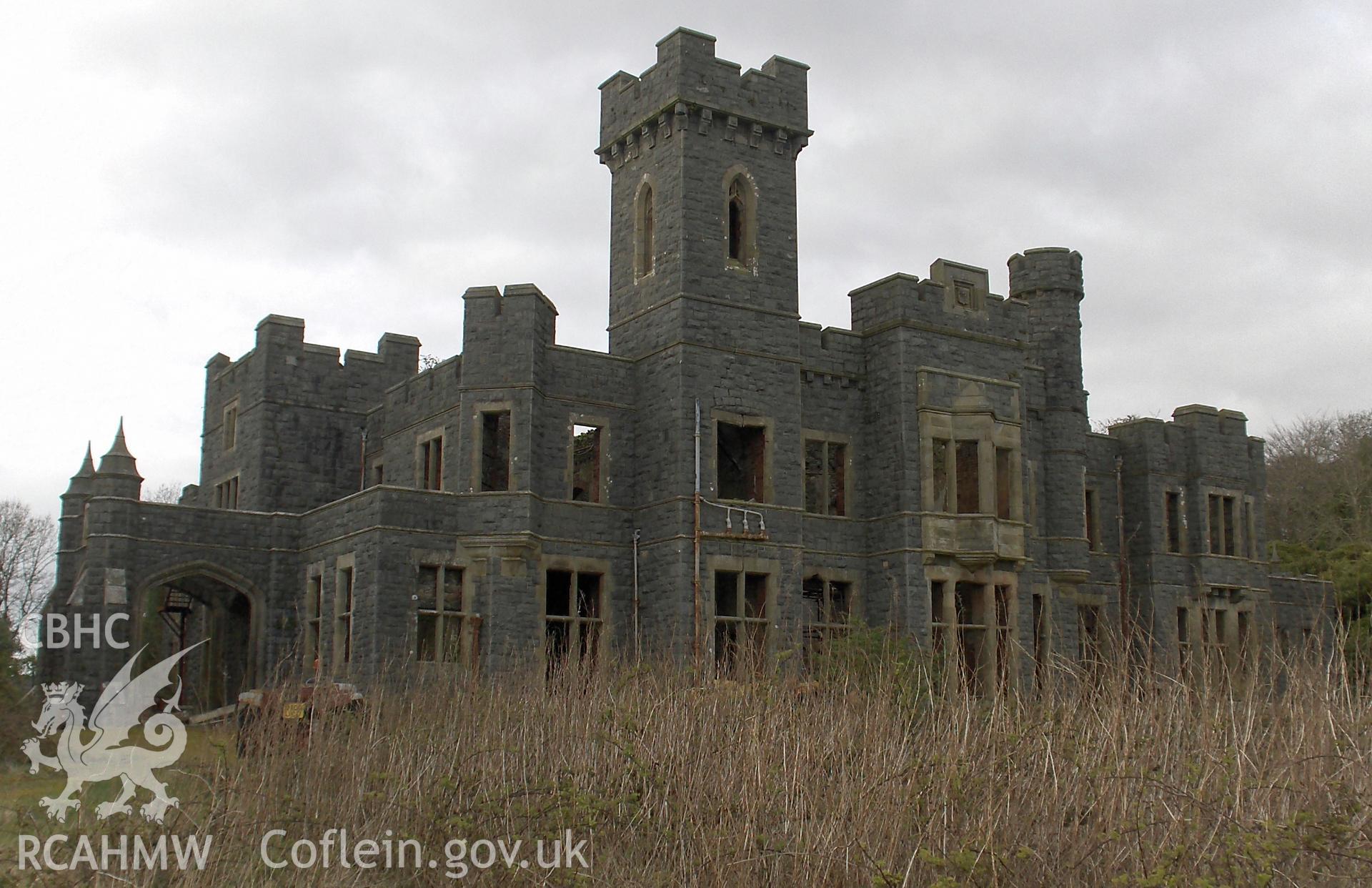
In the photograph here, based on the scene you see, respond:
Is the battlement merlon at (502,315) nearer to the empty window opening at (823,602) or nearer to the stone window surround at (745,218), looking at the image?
the stone window surround at (745,218)

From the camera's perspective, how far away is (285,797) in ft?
31.8

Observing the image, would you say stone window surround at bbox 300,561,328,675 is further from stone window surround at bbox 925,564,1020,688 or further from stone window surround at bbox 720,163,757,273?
stone window surround at bbox 925,564,1020,688

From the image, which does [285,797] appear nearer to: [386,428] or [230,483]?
[386,428]

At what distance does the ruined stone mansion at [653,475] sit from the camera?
23.2 m

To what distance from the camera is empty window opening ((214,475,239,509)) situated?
29.4 m

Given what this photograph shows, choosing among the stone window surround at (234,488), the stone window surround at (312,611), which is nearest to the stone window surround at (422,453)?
the stone window surround at (312,611)

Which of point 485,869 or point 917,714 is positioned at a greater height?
Answer: point 917,714

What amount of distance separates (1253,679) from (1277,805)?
3.61 feet

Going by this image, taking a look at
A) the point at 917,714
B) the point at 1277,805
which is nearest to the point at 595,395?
the point at 917,714

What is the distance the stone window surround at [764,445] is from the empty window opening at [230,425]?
39.5 feet

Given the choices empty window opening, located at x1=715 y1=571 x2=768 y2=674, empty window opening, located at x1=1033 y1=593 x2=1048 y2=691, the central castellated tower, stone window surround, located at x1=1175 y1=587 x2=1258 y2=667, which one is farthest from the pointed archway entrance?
stone window surround, located at x1=1175 y1=587 x2=1258 y2=667

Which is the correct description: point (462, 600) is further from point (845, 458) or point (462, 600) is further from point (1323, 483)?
point (1323, 483)

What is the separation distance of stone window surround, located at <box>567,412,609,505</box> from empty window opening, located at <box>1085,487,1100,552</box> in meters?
13.4

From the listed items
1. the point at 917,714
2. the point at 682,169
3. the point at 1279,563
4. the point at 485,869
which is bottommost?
the point at 485,869
